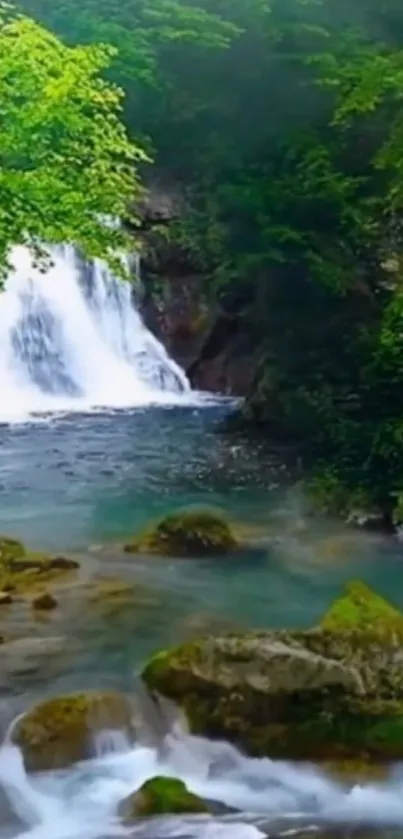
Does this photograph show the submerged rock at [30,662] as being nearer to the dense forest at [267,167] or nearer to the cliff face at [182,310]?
the dense forest at [267,167]

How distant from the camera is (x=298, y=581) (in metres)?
10.1

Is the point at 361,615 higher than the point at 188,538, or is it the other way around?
A: the point at 361,615

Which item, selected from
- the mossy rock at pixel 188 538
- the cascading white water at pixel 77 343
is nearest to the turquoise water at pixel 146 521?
the mossy rock at pixel 188 538

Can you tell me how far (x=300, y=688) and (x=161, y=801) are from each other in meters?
1.05

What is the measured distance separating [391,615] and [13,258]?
15.3m

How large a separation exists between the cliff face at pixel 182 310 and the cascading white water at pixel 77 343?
24 cm

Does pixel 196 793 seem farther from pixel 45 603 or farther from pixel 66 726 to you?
pixel 45 603

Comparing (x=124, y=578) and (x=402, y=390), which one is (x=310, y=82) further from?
(x=124, y=578)

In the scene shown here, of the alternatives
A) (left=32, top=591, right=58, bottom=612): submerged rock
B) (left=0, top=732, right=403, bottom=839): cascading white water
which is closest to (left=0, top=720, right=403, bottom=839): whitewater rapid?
(left=0, top=732, right=403, bottom=839): cascading white water

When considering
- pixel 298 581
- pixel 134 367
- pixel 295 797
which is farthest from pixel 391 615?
pixel 134 367

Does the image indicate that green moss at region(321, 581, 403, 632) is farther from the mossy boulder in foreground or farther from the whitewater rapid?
the whitewater rapid

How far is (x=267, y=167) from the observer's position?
16547mm

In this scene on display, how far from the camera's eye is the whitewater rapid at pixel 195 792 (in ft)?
20.6

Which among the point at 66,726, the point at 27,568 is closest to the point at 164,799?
the point at 66,726
